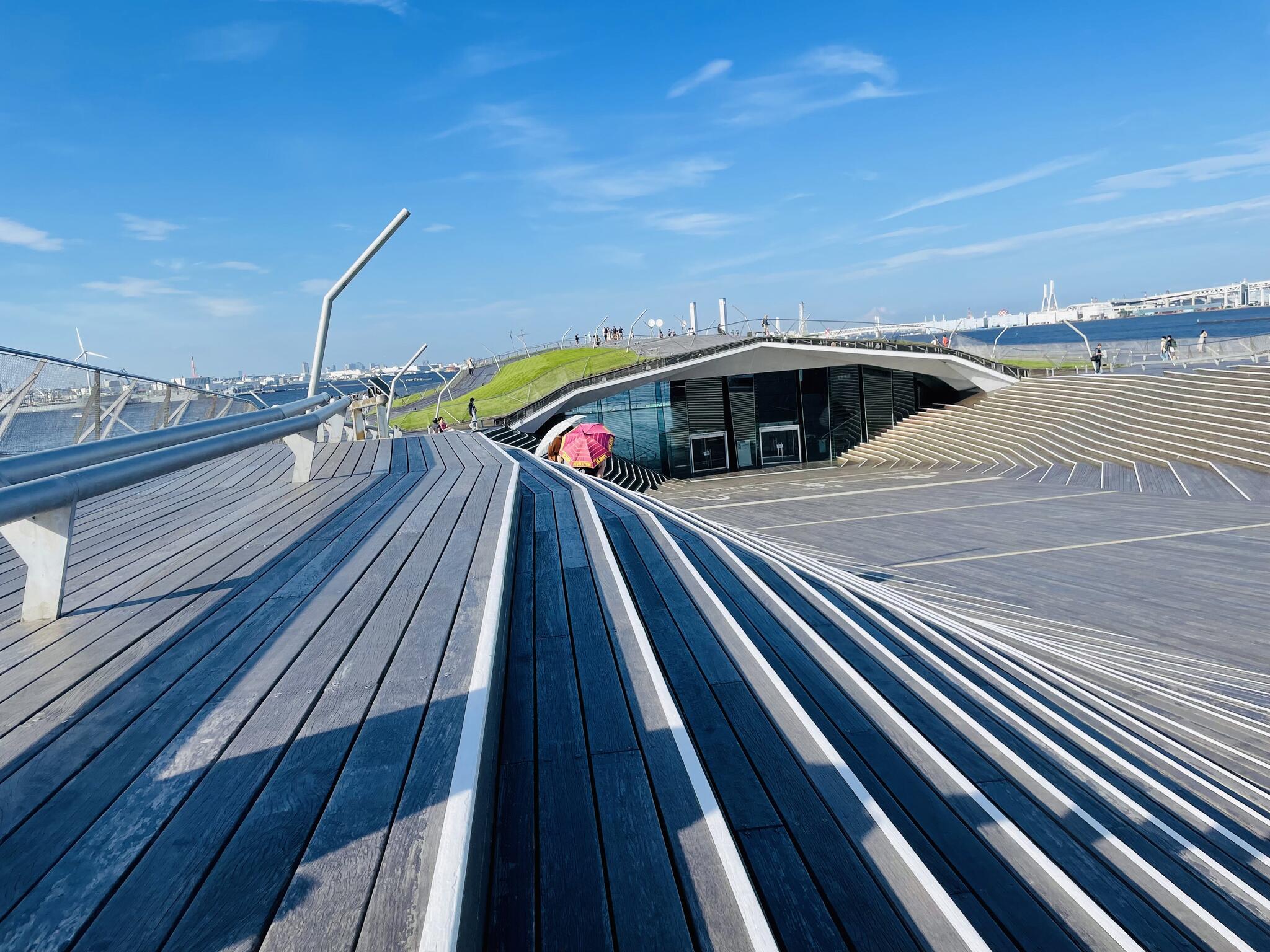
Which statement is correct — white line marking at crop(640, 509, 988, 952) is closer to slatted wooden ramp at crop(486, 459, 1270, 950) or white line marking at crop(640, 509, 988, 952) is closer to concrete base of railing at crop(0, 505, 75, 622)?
slatted wooden ramp at crop(486, 459, 1270, 950)

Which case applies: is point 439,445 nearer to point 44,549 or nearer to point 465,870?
point 44,549

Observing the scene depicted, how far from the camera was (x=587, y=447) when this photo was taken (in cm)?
2166

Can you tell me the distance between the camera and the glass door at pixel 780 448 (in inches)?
1313

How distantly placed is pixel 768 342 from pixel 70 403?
85.5 ft

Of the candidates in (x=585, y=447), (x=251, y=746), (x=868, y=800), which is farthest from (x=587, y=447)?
(x=251, y=746)

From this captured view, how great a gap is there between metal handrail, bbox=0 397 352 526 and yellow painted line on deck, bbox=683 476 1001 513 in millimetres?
14905

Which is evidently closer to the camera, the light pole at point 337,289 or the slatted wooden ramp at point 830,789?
the slatted wooden ramp at point 830,789

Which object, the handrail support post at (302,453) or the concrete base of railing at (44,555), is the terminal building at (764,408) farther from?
the concrete base of railing at (44,555)

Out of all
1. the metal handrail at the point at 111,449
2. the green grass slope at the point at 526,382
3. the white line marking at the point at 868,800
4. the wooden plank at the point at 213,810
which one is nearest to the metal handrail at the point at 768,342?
the green grass slope at the point at 526,382

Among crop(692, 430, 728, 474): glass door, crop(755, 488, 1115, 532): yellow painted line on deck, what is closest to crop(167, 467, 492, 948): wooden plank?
crop(755, 488, 1115, 532): yellow painted line on deck

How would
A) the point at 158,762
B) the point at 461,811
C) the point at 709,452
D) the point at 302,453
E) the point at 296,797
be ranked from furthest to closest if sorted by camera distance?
the point at 709,452
the point at 302,453
the point at 158,762
the point at 296,797
the point at 461,811

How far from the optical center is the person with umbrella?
21.5 metres

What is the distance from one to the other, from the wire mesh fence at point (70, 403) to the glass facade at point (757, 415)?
23798mm

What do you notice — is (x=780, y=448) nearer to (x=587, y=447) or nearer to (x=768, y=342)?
(x=768, y=342)
